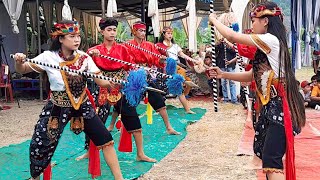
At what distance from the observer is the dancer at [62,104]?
12.5 ft

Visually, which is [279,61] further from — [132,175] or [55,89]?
[132,175]

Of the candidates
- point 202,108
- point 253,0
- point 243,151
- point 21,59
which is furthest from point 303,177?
point 253,0

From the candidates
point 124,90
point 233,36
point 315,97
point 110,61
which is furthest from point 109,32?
point 315,97

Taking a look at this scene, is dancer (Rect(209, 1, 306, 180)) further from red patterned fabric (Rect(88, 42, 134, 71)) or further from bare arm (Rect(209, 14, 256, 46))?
red patterned fabric (Rect(88, 42, 134, 71))

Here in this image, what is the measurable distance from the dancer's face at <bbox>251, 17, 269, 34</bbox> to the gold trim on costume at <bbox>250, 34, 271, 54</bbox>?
0.19 metres

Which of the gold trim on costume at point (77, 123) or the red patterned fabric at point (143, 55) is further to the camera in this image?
the red patterned fabric at point (143, 55)

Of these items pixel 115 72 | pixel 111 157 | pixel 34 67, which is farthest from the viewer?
pixel 115 72

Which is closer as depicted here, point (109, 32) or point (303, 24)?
point (109, 32)

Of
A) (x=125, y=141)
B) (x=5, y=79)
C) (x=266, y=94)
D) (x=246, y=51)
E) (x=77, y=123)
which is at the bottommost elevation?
(x=125, y=141)

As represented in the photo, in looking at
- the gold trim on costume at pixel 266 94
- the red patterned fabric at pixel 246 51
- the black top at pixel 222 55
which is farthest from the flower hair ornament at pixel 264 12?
the black top at pixel 222 55

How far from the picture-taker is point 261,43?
10.4 ft

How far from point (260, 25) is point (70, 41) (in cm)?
147

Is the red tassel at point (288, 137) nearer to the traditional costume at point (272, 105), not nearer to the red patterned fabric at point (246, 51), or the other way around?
the traditional costume at point (272, 105)

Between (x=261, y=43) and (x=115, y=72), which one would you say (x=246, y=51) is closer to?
(x=261, y=43)
